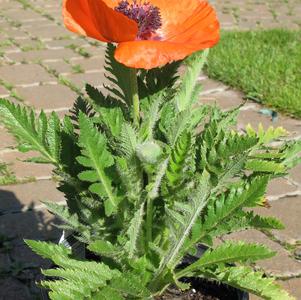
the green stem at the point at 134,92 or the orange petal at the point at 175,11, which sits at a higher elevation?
the orange petal at the point at 175,11

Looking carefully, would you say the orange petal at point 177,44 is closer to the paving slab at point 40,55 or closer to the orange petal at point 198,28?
the orange petal at point 198,28

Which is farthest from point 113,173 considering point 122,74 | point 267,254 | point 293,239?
point 293,239

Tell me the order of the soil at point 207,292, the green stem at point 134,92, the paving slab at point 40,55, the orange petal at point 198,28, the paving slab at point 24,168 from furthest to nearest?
the paving slab at point 40,55 < the paving slab at point 24,168 < the soil at point 207,292 < the green stem at point 134,92 < the orange petal at point 198,28

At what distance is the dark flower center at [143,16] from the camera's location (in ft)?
5.06

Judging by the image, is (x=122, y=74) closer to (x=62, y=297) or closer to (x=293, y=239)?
(x=62, y=297)

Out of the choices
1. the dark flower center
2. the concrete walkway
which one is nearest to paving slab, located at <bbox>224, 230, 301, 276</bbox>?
the concrete walkway

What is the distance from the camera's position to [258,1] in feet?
24.9

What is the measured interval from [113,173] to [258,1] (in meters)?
6.47

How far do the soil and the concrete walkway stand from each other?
0.66 m

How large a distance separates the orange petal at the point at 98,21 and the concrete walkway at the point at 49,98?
0.83 metres

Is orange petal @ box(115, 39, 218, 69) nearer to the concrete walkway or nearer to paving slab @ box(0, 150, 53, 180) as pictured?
the concrete walkway

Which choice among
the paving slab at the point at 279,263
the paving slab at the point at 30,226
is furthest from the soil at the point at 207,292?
the paving slab at the point at 30,226

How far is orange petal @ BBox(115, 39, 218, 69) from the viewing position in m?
1.37

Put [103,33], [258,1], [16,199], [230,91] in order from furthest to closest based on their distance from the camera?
[258,1], [230,91], [16,199], [103,33]
